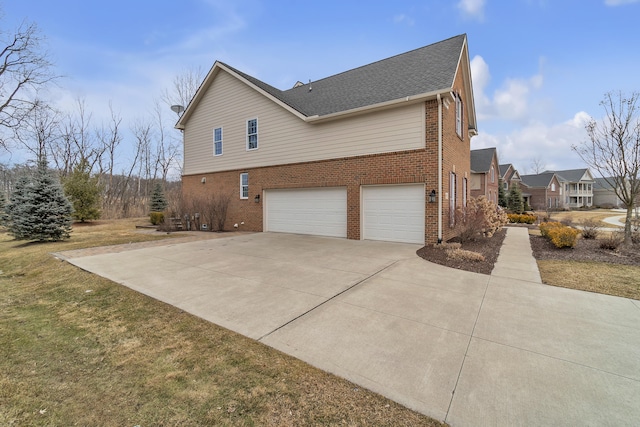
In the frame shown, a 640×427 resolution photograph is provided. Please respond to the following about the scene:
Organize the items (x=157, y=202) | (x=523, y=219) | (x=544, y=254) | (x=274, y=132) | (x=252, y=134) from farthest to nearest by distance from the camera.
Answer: (x=157, y=202) → (x=523, y=219) → (x=252, y=134) → (x=274, y=132) → (x=544, y=254)

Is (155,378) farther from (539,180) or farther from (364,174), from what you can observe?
(539,180)

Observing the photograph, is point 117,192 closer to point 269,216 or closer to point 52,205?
point 52,205

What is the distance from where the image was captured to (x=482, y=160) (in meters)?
26.9

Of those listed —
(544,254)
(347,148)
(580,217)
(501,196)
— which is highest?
(347,148)

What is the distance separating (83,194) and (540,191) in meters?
53.4

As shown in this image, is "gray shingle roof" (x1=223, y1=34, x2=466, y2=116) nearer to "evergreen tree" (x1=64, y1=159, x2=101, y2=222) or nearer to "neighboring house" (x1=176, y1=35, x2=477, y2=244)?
Answer: "neighboring house" (x1=176, y1=35, x2=477, y2=244)

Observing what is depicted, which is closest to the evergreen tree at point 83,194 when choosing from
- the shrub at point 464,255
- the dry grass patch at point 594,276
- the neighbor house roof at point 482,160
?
the shrub at point 464,255

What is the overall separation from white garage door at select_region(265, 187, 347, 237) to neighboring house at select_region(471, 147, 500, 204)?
63.2ft

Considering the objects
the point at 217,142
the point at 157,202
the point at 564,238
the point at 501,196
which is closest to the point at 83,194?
the point at 157,202

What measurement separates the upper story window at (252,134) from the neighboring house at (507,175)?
33.2m

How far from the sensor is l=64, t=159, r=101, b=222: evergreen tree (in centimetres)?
1802

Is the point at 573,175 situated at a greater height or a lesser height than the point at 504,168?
greater

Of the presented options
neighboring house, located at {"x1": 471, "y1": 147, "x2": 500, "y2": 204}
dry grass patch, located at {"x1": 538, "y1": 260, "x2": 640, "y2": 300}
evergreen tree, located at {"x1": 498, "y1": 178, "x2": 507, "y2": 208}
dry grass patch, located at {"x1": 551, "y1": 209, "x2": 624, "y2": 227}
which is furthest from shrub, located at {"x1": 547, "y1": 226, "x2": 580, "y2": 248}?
evergreen tree, located at {"x1": 498, "y1": 178, "x2": 507, "y2": 208}

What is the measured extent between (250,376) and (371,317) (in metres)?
1.82
